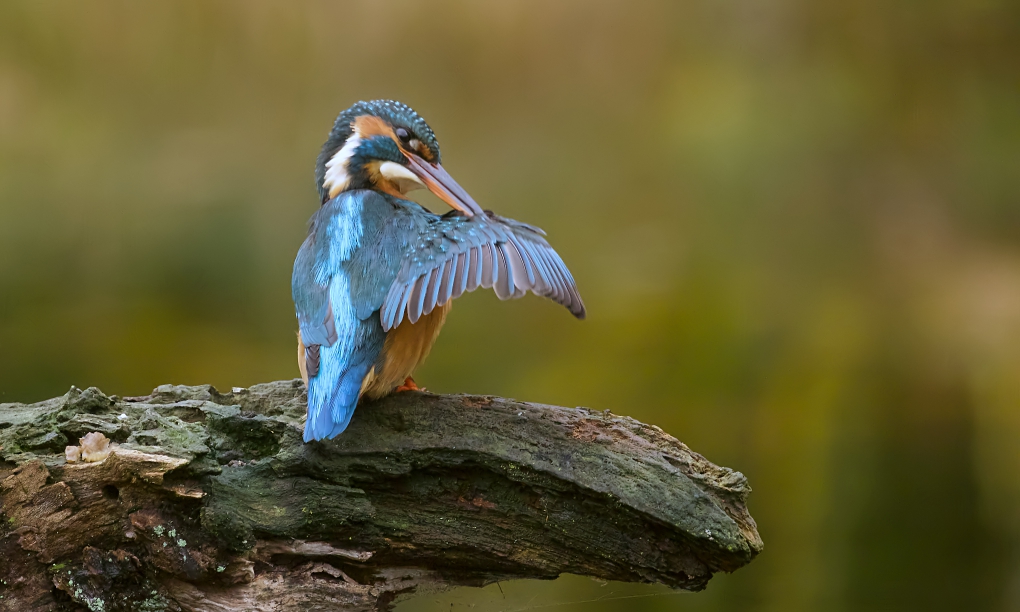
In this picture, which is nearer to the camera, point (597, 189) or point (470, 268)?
point (470, 268)

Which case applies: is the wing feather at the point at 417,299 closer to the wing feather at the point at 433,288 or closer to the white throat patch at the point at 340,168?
the wing feather at the point at 433,288

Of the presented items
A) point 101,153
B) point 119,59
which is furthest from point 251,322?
point 119,59

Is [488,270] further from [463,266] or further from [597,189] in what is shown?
[597,189]

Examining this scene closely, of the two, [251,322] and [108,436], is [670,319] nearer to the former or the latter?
[251,322]

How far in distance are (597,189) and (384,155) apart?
127 cm

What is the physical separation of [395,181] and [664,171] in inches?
54.1

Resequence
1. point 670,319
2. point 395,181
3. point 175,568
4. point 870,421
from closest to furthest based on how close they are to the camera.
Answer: point 175,568 → point 395,181 → point 870,421 → point 670,319

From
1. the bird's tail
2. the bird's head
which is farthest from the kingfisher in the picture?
the bird's head

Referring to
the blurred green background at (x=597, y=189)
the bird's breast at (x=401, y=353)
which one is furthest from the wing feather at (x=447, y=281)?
the blurred green background at (x=597, y=189)

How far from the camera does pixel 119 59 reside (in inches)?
127

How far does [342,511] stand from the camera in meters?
1.59

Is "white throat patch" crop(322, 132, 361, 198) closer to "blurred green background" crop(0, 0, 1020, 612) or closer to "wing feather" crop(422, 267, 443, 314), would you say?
"wing feather" crop(422, 267, 443, 314)

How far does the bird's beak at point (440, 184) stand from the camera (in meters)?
1.97

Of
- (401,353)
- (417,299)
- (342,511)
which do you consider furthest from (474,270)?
(342,511)
